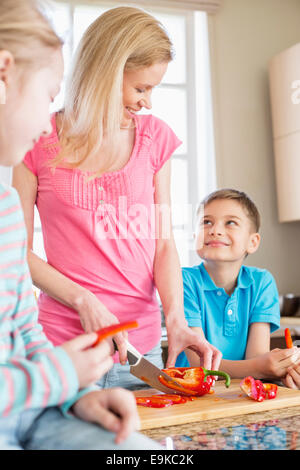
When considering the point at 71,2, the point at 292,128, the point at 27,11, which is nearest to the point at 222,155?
the point at 292,128

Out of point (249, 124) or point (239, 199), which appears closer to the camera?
point (239, 199)

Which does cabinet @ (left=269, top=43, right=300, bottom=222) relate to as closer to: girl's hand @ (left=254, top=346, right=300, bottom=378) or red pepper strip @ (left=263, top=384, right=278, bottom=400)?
girl's hand @ (left=254, top=346, right=300, bottom=378)

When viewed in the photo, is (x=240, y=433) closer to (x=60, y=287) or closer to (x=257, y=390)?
(x=257, y=390)

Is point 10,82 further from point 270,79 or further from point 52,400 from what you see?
point 270,79

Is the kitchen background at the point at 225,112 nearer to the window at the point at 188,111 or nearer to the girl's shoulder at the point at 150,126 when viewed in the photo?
the window at the point at 188,111

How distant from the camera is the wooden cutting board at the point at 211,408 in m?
0.89

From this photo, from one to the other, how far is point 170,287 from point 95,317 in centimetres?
32

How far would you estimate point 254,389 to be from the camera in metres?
1.02

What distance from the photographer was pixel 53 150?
4.05 feet

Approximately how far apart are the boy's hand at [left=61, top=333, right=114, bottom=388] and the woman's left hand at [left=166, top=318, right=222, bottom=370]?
0.59 metres

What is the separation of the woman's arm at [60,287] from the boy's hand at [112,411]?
1.33 ft

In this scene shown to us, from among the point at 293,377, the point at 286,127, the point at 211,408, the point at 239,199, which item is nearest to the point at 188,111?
the point at 286,127

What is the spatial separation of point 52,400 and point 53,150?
800mm
